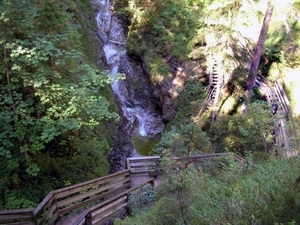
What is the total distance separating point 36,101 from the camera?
675cm

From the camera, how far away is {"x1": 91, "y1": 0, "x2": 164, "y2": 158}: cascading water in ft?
51.0

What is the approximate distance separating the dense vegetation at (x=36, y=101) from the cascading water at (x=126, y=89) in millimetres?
7324

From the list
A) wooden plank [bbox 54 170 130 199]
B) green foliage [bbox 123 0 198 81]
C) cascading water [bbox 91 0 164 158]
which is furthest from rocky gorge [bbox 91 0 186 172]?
wooden plank [bbox 54 170 130 199]

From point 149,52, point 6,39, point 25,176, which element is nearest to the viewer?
point 6,39

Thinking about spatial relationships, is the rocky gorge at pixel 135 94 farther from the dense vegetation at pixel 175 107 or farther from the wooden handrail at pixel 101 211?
the wooden handrail at pixel 101 211

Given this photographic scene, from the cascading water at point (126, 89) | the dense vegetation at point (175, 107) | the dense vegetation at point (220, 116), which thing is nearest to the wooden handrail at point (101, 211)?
the dense vegetation at point (220, 116)

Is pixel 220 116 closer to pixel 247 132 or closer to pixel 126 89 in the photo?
pixel 247 132

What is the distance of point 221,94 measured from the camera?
13523 mm

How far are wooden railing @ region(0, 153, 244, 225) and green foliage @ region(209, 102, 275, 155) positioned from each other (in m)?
1.88

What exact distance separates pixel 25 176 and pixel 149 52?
1162 cm

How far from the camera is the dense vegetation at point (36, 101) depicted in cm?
587

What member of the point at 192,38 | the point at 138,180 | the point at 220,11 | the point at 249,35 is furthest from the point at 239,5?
the point at 138,180

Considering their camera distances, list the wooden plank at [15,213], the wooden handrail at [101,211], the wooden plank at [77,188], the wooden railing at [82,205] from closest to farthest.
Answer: the wooden plank at [15,213], the wooden railing at [82,205], the wooden plank at [77,188], the wooden handrail at [101,211]

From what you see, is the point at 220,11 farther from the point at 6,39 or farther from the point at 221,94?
the point at 6,39
